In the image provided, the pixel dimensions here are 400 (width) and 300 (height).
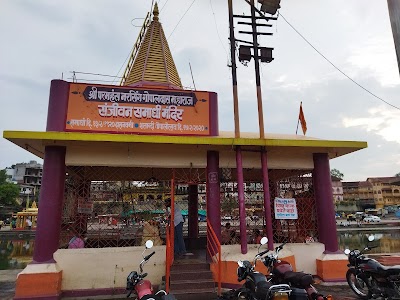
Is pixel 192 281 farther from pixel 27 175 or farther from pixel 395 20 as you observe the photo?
pixel 27 175

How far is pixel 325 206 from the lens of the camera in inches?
358

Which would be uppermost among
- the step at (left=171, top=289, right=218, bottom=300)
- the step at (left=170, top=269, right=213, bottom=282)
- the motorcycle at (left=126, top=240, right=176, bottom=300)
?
the motorcycle at (left=126, top=240, right=176, bottom=300)

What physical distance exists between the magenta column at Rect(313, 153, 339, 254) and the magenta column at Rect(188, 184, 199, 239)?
5392 millimetres

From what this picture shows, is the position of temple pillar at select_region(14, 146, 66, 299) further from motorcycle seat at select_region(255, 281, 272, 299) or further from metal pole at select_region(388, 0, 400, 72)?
metal pole at select_region(388, 0, 400, 72)

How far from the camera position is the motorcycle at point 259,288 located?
15.5ft

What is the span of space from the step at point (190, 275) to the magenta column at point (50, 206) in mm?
3188

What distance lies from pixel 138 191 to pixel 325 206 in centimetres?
624

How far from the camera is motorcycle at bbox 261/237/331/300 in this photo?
490 cm

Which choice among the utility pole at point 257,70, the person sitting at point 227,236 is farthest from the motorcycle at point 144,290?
the utility pole at point 257,70

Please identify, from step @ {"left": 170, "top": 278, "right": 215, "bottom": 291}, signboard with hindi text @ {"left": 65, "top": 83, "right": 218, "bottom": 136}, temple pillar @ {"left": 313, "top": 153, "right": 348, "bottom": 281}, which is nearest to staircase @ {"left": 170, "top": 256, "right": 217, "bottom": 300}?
step @ {"left": 170, "top": 278, "right": 215, "bottom": 291}

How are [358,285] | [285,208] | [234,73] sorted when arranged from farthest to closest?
1. [285,208]
2. [234,73]
3. [358,285]

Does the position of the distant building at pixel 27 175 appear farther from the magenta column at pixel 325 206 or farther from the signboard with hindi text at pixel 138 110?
the magenta column at pixel 325 206

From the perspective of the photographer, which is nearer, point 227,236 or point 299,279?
point 299,279

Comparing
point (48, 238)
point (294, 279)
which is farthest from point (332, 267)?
point (48, 238)
